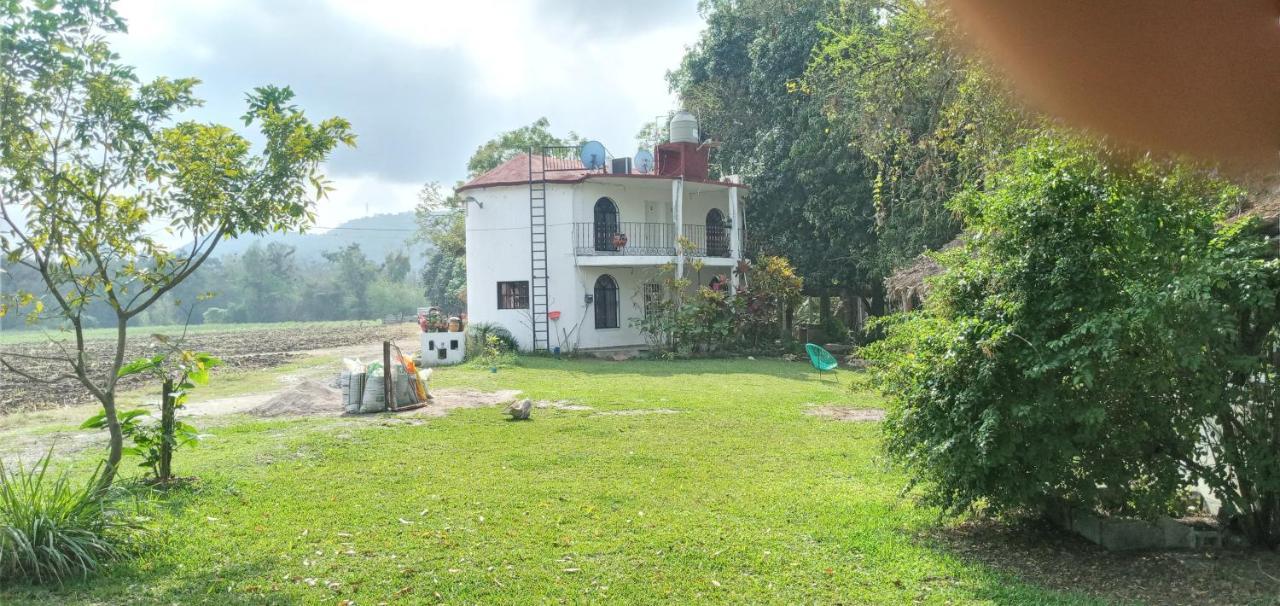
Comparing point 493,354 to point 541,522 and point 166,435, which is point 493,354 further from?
point 541,522

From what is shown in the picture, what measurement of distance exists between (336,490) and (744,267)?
1890cm

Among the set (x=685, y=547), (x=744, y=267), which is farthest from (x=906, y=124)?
(x=744, y=267)

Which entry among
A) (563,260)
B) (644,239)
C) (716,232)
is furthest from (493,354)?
(716,232)

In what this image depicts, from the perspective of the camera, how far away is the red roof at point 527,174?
2370 centimetres

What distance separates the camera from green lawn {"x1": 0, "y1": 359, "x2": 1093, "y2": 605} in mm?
4840

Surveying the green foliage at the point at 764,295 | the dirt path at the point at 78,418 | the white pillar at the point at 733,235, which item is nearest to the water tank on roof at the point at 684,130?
the white pillar at the point at 733,235

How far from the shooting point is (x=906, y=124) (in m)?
8.90

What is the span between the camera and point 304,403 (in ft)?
41.4

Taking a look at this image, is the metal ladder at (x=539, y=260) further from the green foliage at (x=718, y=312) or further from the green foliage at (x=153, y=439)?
the green foliage at (x=153, y=439)

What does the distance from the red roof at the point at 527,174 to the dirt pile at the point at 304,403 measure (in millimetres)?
11696

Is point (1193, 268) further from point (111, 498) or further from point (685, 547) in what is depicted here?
point (111, 498)

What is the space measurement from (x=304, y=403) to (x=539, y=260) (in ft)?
38.9

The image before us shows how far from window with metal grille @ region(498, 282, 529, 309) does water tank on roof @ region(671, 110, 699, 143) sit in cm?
656

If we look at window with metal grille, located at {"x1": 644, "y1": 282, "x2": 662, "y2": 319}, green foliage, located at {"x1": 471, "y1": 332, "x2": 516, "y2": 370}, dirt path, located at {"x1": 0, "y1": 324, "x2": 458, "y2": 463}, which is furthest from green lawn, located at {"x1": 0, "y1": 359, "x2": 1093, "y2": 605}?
window with metal grille, located at {"x1": 644, "y1": 282, "x2": 662, "y2": 319}
